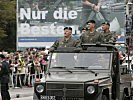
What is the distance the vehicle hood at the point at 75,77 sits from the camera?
443 inches


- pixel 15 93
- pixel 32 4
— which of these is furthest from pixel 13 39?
pixel 15 93

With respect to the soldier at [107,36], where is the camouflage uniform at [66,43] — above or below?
below

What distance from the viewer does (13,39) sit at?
60938 millimetres

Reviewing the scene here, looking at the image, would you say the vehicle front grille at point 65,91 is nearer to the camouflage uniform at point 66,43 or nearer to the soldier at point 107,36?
the camouflage uniform at point 66,43

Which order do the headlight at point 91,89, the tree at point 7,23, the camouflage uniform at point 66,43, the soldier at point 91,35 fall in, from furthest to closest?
the tree at point 7,23 < the soldier at point 91,35 < the camouflage uniform at point 66,43 < the headlight at point 91,89

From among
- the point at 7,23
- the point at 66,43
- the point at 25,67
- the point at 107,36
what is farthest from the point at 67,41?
the point at 7,23

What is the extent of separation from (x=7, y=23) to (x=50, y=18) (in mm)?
15712

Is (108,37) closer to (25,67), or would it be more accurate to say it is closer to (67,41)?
(67,41)

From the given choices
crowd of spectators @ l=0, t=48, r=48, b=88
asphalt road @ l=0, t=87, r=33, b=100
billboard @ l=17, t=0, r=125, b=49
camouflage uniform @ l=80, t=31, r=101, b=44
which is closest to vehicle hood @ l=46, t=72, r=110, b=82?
camouflage uniform @ l=80, t=31, r=101, b=44

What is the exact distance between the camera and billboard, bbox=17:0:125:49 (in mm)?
41625

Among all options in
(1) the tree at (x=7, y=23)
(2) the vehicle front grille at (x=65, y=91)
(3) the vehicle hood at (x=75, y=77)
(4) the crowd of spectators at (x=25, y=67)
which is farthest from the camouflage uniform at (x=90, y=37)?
(1) the tree at (x=7, y=23)

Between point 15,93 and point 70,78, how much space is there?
1109cm

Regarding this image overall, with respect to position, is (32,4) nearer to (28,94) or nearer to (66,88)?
(28,94)

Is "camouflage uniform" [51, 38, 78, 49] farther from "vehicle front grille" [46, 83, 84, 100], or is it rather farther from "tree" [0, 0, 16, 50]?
"tree" [0, 0, 16, 50]
